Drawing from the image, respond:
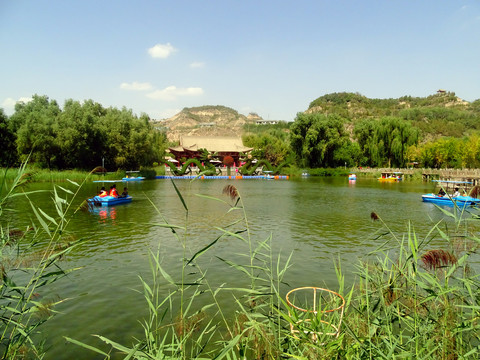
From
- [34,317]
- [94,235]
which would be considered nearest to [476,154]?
[94,235]

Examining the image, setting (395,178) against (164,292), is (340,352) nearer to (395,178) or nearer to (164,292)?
(164,292)

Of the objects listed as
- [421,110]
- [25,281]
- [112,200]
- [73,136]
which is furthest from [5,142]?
[421,110]

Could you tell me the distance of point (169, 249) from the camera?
1009cm

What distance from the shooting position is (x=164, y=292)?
679 cm

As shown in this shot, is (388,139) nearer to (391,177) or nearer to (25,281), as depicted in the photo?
(391,177)

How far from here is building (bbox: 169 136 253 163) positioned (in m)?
57.8

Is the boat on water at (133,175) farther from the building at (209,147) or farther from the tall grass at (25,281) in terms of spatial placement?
the tall grass at (25,281)

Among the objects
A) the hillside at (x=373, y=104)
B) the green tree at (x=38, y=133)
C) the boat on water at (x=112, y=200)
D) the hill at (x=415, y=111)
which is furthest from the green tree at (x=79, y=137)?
the hillside at (x=373, y=104)

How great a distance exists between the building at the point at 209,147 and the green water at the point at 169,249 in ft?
124

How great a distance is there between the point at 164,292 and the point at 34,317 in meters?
2.36

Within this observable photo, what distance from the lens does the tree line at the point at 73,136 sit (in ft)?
115

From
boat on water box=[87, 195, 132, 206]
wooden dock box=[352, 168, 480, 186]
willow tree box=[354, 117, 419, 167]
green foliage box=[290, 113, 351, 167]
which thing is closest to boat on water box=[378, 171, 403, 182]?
wooden dock box=[352, 168, 480, 186]

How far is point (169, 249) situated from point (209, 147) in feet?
171

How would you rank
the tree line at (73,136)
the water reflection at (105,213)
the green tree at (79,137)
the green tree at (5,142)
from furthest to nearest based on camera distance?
the green tree at (79,137), the tree line at (73,136), the green tree at (5,142), the water reflection at (105,213)
